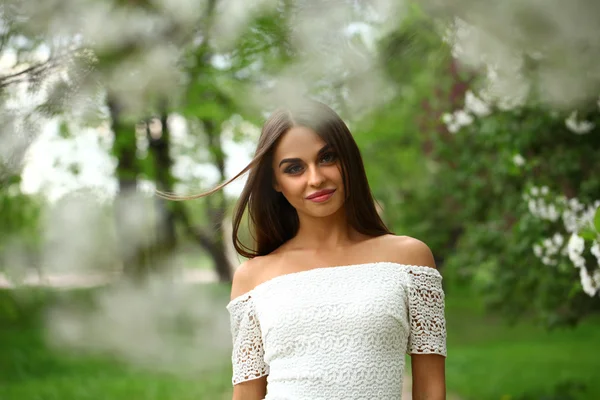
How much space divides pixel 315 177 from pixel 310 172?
0.02 metres

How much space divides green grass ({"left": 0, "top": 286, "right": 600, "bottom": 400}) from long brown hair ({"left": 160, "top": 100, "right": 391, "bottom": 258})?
273 centimetres

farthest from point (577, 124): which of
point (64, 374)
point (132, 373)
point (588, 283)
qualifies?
point (64, 374)

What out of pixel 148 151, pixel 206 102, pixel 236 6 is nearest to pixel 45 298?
pixel 148 151

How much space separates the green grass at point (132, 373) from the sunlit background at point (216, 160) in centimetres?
2

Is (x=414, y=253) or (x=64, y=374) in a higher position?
(x=414, y=253)

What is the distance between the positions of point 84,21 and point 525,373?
378 cm

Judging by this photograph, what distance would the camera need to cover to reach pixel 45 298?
15.9ft

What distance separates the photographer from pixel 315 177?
4.99 feet

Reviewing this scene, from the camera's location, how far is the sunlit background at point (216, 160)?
2.30 m

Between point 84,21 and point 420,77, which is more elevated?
point 420,77

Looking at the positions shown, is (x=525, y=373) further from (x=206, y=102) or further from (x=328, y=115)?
(x=328, y=115)

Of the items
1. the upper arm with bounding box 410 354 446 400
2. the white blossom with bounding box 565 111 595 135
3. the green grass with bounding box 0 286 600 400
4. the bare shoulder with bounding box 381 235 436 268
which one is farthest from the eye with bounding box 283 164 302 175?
the green grass with bounding box 0 286 600 400

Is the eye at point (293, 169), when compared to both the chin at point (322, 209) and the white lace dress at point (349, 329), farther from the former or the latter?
the white lace dress at point (349, 329)

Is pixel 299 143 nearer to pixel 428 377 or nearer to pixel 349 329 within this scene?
pixel 349 329
